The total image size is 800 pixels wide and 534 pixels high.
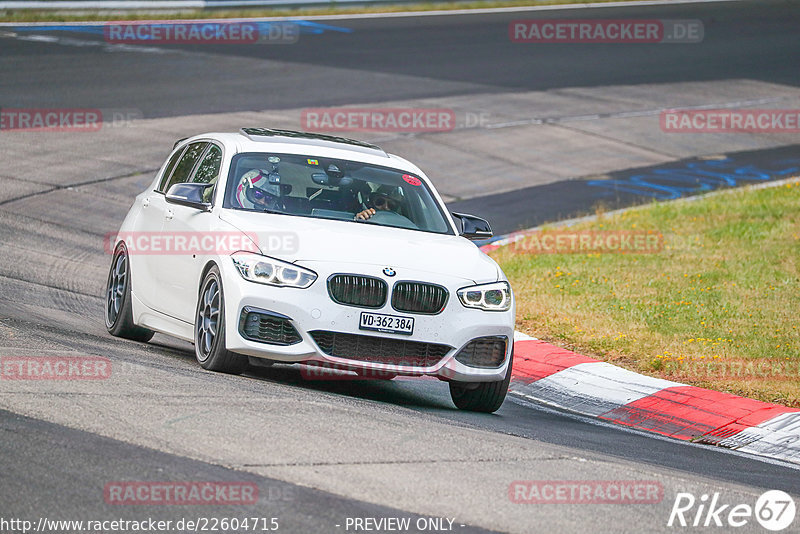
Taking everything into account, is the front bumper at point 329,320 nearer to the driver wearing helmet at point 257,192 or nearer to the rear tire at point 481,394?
the rear tire at point 481,394

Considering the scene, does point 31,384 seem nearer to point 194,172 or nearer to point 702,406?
point 194,172

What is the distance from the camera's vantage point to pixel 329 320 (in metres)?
7.87

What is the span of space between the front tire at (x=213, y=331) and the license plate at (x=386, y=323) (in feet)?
2.86

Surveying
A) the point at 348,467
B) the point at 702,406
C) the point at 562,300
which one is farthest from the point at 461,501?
the point at 562,300

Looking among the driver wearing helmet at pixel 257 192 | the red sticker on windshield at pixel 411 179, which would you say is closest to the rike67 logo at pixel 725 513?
the driver wearing helmet at pixel 257 192

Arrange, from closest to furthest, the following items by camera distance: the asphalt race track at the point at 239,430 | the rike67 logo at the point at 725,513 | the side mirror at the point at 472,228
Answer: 1. the asphalt race track at the point at 239,430
2. the rike67 logo at the point at 725,513
3. the side mirror at the point at 472,228

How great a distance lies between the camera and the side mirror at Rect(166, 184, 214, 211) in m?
8.81

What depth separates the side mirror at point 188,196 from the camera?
8812 mm

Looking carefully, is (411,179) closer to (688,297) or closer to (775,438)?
(775,438)

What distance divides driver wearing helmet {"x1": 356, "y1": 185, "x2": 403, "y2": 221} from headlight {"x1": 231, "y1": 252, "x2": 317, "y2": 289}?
1166 millimetres

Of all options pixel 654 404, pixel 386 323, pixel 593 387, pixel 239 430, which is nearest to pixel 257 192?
pixel 386 323

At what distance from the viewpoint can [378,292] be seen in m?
7.97

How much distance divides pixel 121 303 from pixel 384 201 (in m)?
2.42

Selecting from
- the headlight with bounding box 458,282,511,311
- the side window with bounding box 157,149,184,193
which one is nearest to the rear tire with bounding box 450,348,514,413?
the headlight with bounding box 458,282,511,311
